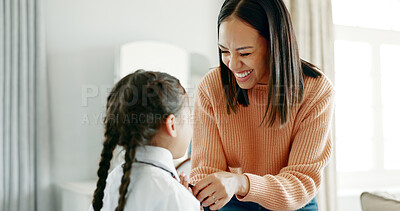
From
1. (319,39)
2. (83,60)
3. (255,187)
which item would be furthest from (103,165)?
(319,39)

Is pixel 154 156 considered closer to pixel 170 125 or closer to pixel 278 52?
pixel 170 125

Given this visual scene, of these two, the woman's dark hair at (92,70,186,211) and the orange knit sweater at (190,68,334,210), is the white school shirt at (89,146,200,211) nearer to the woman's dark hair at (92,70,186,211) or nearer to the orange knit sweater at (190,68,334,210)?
the woman's dark hair at (92,70,186,211)

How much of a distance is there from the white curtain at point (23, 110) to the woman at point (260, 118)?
1.13m

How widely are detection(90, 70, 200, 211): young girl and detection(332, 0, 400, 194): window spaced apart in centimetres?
247

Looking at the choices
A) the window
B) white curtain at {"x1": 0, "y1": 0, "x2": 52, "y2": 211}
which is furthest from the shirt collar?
the window

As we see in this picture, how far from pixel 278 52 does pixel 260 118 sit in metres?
0.24

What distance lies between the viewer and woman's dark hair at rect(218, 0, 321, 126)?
3.93 feet

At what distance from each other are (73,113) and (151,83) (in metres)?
1.48

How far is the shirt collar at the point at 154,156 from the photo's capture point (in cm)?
100

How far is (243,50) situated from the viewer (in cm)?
120

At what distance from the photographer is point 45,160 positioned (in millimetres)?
2205

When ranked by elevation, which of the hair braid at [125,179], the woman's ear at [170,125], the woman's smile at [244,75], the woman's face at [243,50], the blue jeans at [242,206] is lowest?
the blue jeans at [242,206]

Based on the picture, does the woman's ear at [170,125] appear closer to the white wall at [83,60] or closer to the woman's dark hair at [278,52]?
the woman's dark hair at [278,52]

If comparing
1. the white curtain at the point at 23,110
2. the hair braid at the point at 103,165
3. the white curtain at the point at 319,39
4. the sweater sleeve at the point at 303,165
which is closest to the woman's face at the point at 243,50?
the sweater sleeve at the point at 303,165
